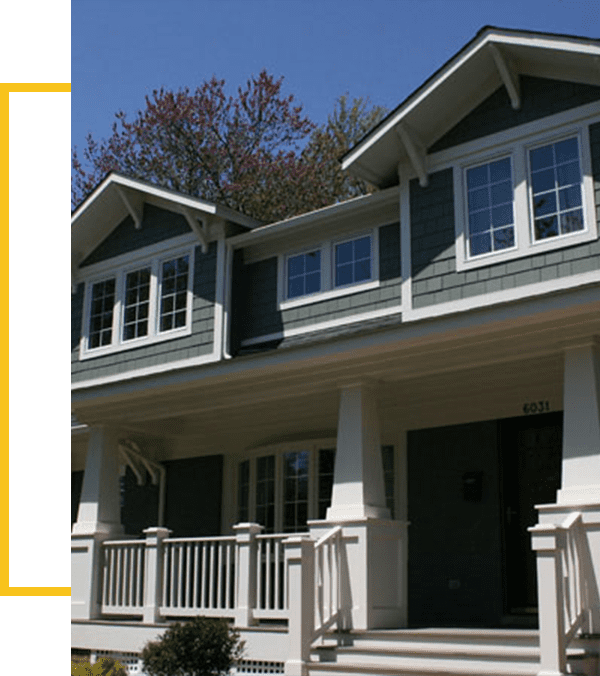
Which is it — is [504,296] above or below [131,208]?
below

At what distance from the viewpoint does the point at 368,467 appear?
9852 millimetres

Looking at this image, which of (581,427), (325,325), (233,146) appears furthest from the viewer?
(233,146)

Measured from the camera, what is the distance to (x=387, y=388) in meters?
10.5

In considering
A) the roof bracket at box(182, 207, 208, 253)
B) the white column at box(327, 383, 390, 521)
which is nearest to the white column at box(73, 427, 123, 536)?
the roof bracket at box(182, 207, 208, 253)

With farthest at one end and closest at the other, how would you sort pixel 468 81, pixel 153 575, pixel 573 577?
pixel 153 575 < pixel 468 81 < pixel 573 577

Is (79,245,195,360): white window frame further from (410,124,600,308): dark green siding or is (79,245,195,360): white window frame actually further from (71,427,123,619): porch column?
(410,124,600,308): dark green siding

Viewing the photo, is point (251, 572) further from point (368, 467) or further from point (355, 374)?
point (355, 374)

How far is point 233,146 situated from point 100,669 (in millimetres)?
19108

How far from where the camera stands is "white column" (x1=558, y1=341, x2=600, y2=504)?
27.0 feet

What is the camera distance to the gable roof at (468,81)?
9.23 meters

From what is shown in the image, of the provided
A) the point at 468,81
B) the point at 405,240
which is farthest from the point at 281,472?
the point at 468,81

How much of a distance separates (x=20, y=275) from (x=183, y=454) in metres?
9.95

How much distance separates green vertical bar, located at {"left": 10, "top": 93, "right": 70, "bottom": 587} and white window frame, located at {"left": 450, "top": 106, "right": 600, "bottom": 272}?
→ 5693 mm

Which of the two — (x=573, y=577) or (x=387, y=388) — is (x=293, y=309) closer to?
(x=387, y=388)
